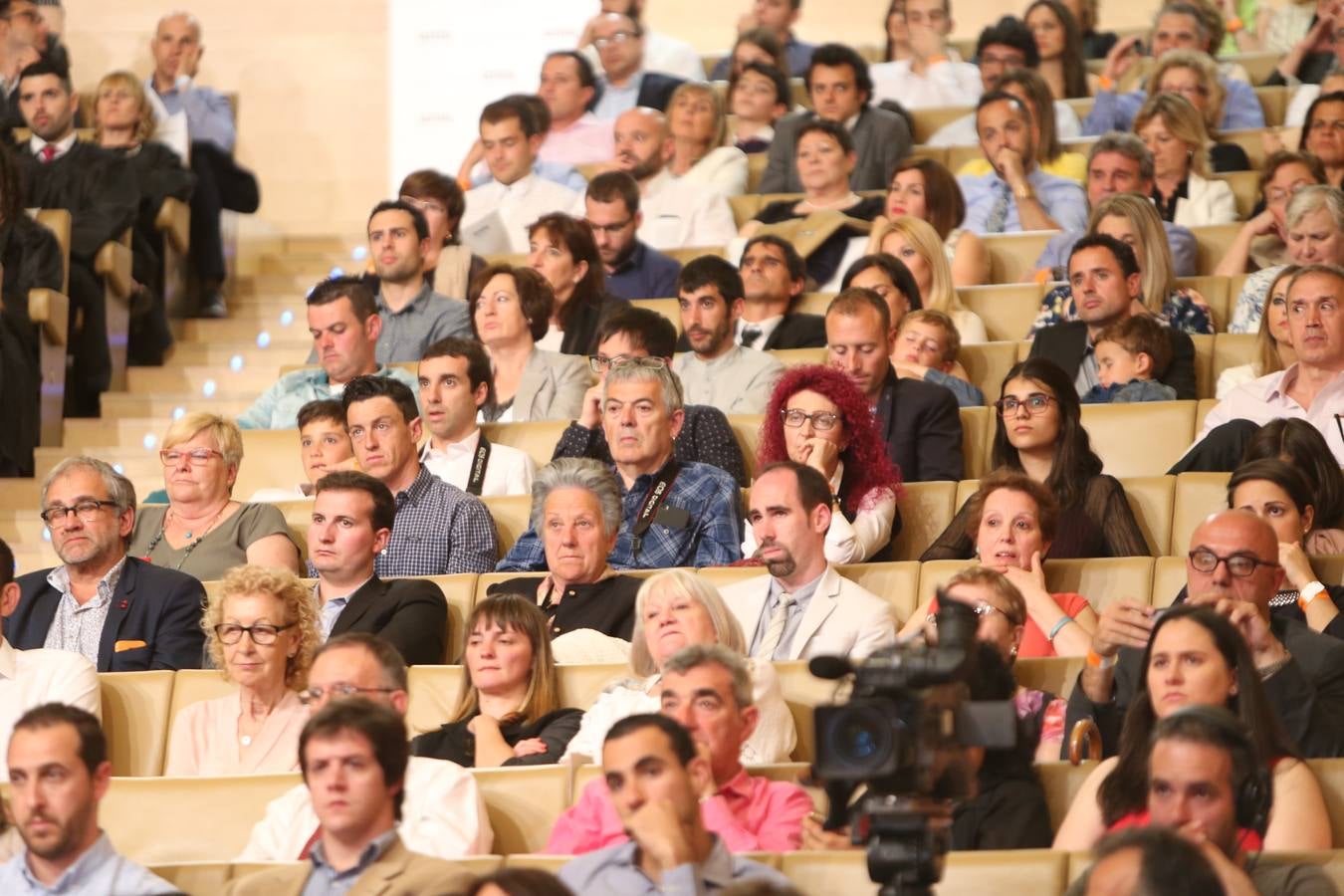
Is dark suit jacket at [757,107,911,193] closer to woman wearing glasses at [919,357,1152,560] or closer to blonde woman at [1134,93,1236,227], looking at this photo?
blonde woman at [1134,93,1236,227]

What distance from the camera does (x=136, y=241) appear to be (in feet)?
21.6

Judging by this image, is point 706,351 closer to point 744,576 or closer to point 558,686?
point 744,576

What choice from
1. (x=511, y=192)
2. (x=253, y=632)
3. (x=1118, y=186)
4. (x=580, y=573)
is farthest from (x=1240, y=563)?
(x=511, y=192)

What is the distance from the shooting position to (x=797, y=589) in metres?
4.00

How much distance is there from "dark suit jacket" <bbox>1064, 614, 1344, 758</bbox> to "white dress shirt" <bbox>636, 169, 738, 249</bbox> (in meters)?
3.36

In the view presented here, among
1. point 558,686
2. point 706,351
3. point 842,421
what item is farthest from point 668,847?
point 706,351

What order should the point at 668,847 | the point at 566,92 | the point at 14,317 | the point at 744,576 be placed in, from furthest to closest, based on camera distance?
1. the point at 566,92
2. the point at 14,317
3. the point at 744,576
4. the point at 668,847

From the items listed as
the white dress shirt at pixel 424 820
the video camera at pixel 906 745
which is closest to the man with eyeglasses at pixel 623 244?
the white dress shirt at pixel 424 820

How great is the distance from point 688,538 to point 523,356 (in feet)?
3.42

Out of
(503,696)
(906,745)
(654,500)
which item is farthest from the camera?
(654,500)

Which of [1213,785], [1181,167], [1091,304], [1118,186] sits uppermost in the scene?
[1181,167]

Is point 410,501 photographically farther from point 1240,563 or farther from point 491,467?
point 1240,563

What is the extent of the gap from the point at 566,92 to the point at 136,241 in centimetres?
149

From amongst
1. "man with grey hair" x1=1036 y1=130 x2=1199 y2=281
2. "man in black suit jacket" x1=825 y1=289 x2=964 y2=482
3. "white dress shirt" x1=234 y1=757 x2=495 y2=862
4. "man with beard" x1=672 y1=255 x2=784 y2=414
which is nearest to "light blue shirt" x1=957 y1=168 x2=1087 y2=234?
"man with grey hair" x1=1036 y1=130 x2=1199 y2=281
